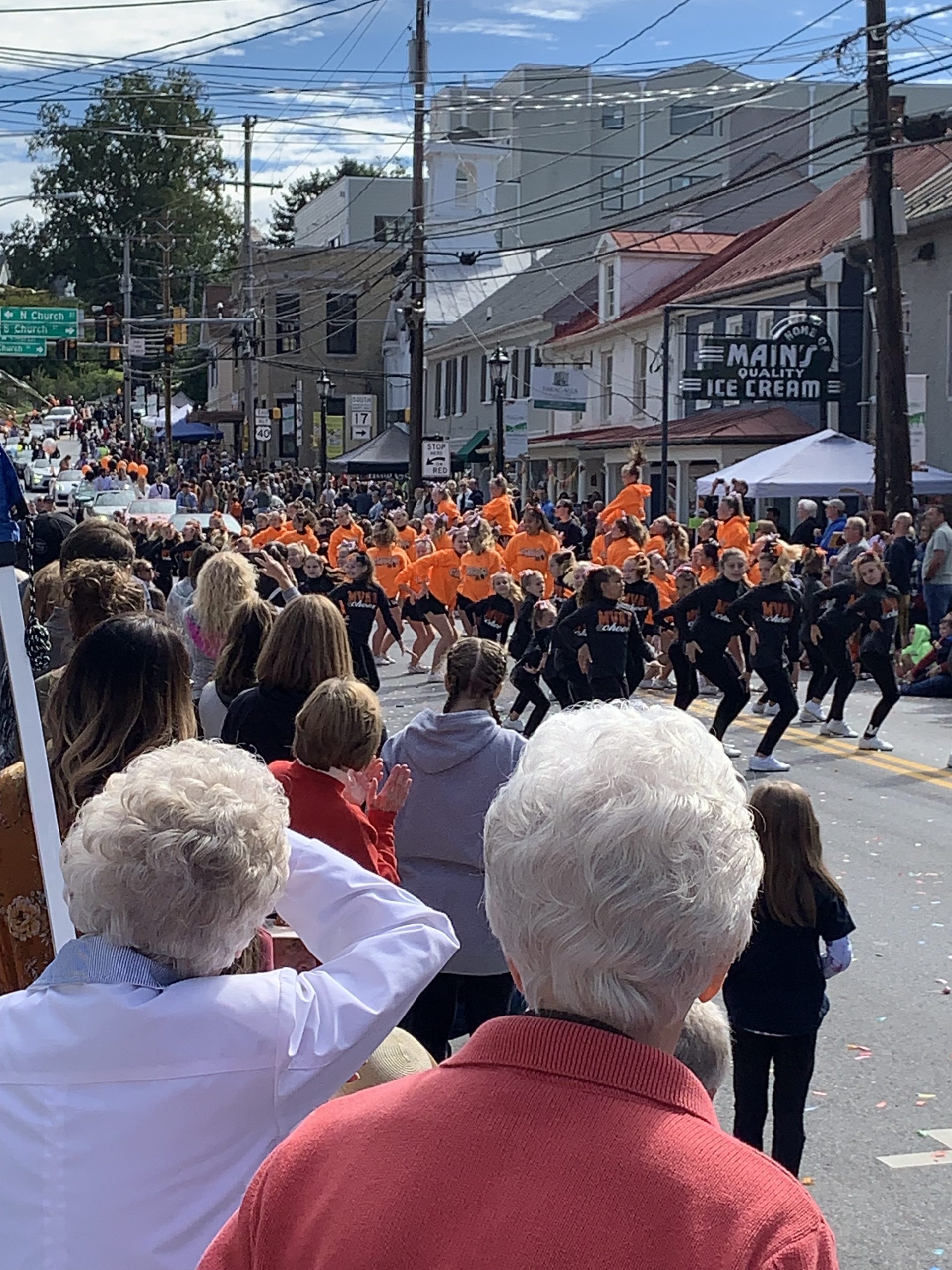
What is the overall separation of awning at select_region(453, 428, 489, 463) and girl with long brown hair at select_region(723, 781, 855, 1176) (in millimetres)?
45937

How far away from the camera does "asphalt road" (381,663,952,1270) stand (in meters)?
4.72

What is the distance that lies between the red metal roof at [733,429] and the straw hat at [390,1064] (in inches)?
1112

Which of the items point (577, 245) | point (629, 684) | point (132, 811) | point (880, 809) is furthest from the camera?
point (577, 245)

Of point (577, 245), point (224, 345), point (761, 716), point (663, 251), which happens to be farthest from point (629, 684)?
point (224, 345)

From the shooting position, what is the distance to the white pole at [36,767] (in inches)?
114

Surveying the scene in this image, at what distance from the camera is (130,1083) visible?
2.17m

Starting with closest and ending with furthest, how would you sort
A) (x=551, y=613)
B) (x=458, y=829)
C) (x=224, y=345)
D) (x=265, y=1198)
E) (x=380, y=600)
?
(x=265, y=1198) → (x=458, y=829) → (x=551, y=613) → (x=380, y=600) → (x=224, y=345)

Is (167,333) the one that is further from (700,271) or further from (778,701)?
(778,701)

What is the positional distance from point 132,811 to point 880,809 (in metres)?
9.26

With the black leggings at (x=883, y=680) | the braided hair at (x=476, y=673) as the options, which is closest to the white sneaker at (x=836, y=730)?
the black leggings at (x=883, y=680)

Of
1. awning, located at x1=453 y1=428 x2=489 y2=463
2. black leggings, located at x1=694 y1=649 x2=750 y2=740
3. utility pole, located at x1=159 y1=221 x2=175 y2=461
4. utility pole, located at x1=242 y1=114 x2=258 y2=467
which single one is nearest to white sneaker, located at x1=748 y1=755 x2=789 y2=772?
black leggings, located at x1=694 y1=649 x2=750 y2=740

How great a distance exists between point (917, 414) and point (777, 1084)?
22.3 meters

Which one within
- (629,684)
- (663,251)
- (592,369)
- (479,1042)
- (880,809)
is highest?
(663,251)

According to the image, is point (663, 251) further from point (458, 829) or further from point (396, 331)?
point (458, 829)
